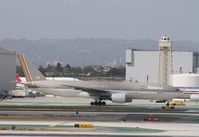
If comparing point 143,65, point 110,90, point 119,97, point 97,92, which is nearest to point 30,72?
point 97,92

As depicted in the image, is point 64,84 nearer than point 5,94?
Yes

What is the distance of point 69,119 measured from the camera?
191 feet

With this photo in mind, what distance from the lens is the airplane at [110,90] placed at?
93.3 m

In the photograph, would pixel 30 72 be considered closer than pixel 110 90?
No

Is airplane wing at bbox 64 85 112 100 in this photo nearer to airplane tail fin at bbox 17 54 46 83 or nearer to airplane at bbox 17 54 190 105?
airplane at bbox 17 54 190 105

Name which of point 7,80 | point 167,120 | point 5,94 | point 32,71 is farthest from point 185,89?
point 7,80

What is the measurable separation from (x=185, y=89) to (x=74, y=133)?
2196 inches

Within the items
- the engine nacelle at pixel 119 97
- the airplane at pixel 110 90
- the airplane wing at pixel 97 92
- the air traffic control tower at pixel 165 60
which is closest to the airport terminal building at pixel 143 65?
the air traffic control tower at pixel 165 60

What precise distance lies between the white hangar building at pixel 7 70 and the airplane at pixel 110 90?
47.2m

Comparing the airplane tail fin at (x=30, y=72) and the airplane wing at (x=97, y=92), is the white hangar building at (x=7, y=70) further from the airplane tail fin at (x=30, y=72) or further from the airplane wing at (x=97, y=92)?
the airplane wing at (x=97, y=92)

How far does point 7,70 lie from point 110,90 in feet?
192

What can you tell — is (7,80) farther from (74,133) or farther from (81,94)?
(74,133)

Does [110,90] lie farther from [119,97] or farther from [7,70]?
[7,70]

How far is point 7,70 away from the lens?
483ft
